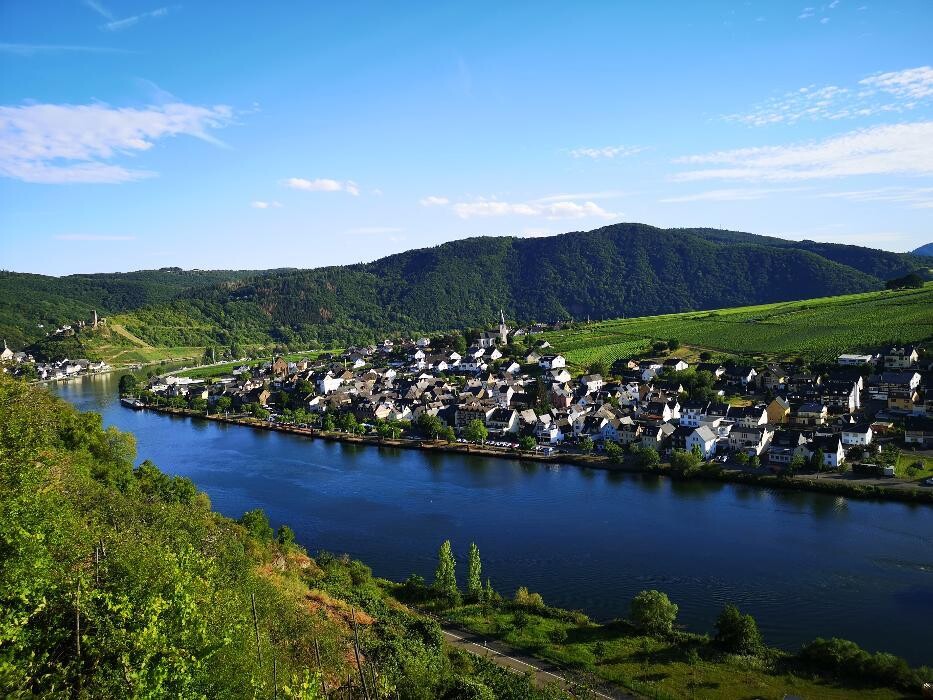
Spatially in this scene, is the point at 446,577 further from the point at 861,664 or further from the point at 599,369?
the point at 599,369

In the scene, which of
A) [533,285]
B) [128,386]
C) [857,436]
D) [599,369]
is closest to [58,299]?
[128,386]

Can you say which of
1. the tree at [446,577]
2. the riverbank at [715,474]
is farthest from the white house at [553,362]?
the tree at [446,577]

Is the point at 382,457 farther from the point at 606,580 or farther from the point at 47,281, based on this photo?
the point at 47,281

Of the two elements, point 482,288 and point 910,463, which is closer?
point 910,463

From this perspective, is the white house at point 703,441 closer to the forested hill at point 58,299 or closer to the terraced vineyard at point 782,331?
Result: the terraced vineyard at point 782,331

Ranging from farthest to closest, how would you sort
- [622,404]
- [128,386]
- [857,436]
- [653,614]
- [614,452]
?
[128,386] → [622,404] → [614,452] → [857,436] → [653,614]

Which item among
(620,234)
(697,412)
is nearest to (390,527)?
(697,412)

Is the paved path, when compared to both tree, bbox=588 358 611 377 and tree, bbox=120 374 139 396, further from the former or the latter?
tree, bbox=120 374 139 396
